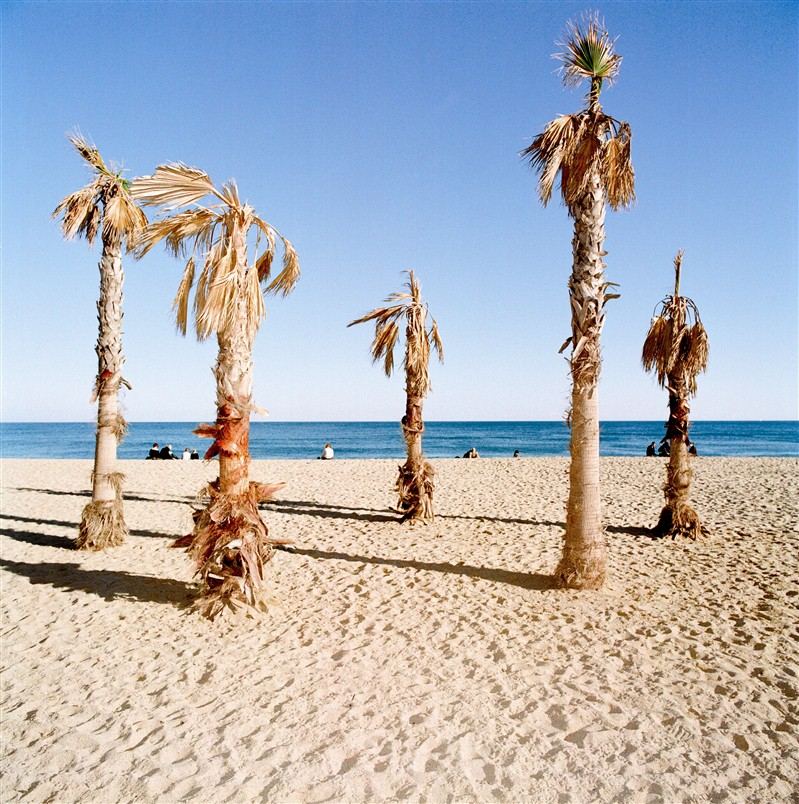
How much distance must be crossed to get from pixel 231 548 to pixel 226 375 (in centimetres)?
222

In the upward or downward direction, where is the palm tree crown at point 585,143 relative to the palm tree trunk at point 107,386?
upward

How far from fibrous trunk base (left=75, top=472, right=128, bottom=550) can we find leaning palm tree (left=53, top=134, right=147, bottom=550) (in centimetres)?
2

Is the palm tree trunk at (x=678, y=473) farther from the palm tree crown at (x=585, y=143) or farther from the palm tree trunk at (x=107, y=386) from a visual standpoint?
the palm tree trunk at (x=107, y=386)

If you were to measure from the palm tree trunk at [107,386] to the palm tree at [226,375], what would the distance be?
11.7ft

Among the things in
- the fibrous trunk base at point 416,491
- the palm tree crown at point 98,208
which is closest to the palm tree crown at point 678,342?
the fibrous trunk base at point 416,491

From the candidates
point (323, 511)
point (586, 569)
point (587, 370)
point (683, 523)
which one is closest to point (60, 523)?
point (323, 511)

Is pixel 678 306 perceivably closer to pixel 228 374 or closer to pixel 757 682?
pixel 757 682

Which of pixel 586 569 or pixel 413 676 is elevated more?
pixel 586 569

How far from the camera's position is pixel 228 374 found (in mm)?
7219

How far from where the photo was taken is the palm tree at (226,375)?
7.00 meters

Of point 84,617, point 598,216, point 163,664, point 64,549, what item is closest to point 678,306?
point 598,216

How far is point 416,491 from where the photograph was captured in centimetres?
1307

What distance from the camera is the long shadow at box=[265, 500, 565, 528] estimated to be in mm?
13258

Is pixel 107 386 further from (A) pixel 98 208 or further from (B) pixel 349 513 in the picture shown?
(B) pixel 349 513
